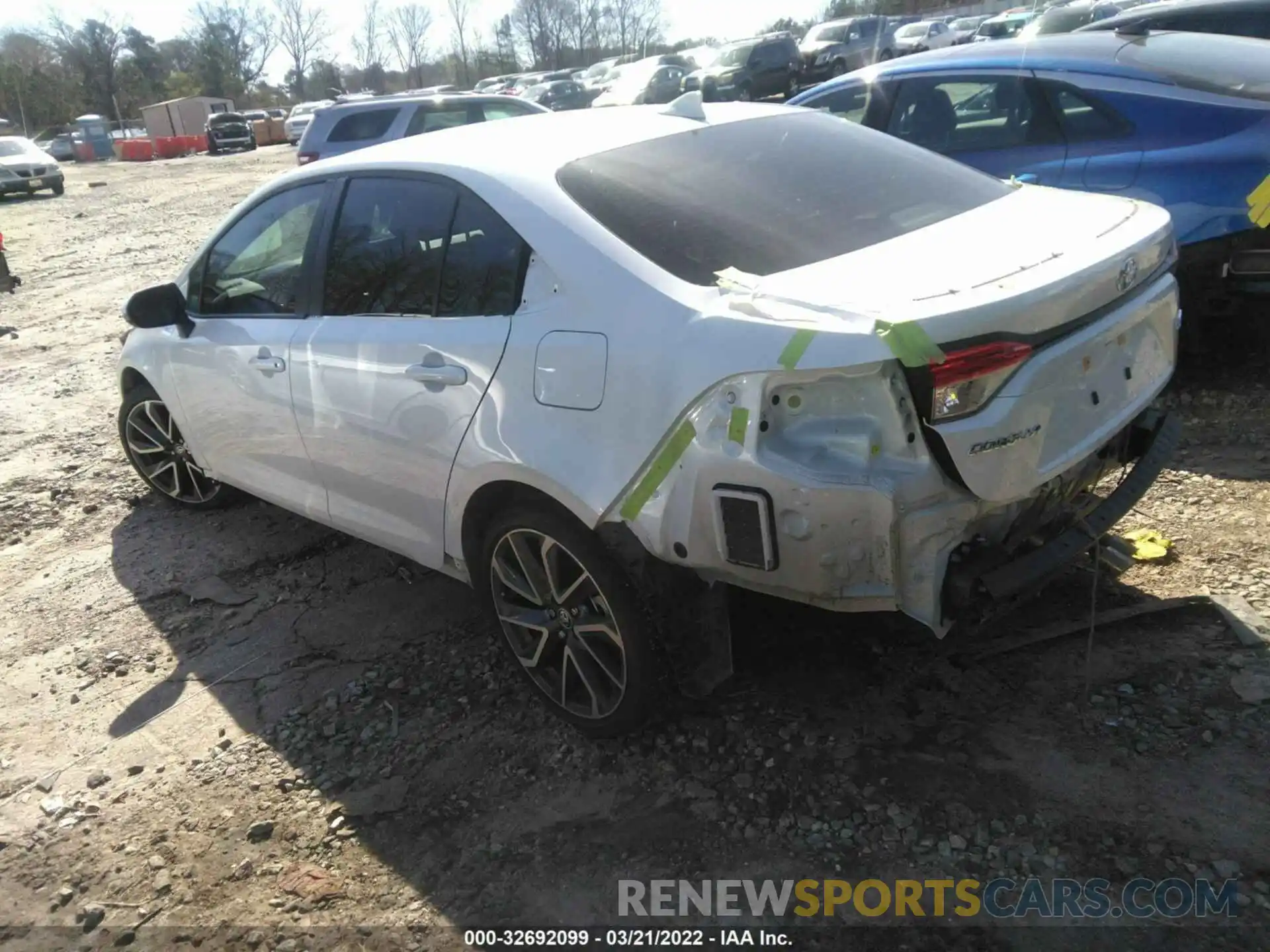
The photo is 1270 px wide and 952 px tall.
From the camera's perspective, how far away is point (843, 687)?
313cm

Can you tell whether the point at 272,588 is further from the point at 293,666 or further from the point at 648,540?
the point at 648,540

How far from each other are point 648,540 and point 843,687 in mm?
942

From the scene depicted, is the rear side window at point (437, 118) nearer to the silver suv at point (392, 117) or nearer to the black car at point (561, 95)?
the silver suv at point (392, 117)

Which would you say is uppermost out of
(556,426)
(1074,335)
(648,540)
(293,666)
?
(1074,335)

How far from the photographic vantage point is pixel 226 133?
3894cm

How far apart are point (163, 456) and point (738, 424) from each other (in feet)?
12.4

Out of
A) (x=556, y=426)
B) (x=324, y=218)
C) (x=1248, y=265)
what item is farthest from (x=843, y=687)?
(x=1248, y=265)

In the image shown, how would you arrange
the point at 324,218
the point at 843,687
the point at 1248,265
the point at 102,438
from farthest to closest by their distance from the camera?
the point at 102,438 < the point at 1248,265 < the point at 324,218 < the point at 843,687

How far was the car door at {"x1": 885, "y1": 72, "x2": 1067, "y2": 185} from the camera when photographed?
4.99 m

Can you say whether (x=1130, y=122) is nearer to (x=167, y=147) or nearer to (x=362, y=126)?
(x=362, y=126)

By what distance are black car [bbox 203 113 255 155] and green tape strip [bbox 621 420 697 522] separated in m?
41.6

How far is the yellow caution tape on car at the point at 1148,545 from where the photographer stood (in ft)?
11.7

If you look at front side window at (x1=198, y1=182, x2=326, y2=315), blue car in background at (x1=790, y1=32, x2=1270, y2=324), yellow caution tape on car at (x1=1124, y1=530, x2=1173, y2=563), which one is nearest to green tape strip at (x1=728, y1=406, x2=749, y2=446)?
yellow caution tape on car at (x1=1124, y1=530, x2=1173, y2=563)

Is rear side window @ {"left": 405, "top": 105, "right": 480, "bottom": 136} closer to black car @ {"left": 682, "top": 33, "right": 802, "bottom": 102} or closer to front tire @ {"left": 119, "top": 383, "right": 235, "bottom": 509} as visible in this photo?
front tire @ {"left": 119, "top": 383, "right": 235, "bottom": 509}
